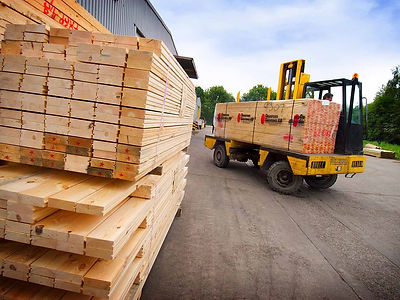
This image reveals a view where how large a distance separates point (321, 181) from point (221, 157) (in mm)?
3732

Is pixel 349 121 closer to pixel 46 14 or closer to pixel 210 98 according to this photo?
pixel 46 14

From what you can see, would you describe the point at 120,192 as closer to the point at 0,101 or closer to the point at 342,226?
the point at 0,101

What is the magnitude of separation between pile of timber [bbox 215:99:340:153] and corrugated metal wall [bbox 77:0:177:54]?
5.64 meters

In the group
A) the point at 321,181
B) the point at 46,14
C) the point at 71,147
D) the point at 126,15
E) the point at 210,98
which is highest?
the point at 210,98

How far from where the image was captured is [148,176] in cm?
239

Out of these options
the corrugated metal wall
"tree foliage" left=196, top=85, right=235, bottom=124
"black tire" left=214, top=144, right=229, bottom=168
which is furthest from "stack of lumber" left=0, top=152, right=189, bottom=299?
"tree foliage" left=196, top=85, right=235, bottom=124

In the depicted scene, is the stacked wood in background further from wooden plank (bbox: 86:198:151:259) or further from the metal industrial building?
the metal industrial building

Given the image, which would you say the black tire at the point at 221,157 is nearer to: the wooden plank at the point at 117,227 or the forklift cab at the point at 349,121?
the forklift cab at the point at 349,121

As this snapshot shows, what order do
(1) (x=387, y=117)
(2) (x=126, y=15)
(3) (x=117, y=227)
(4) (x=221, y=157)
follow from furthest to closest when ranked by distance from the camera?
(1) (x=387, y=117) → (4) (x=221, y=157) → (2) (x=126, y=15) → (3) (x=117, y=227)

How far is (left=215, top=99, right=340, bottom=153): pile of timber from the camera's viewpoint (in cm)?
577

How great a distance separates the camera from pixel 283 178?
21.4 ft

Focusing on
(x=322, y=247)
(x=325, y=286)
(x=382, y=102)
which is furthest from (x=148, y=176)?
(x=382, y=102)

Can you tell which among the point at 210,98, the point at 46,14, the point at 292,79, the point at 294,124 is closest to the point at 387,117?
the point at 292,79

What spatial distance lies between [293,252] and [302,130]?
339 centimetres
